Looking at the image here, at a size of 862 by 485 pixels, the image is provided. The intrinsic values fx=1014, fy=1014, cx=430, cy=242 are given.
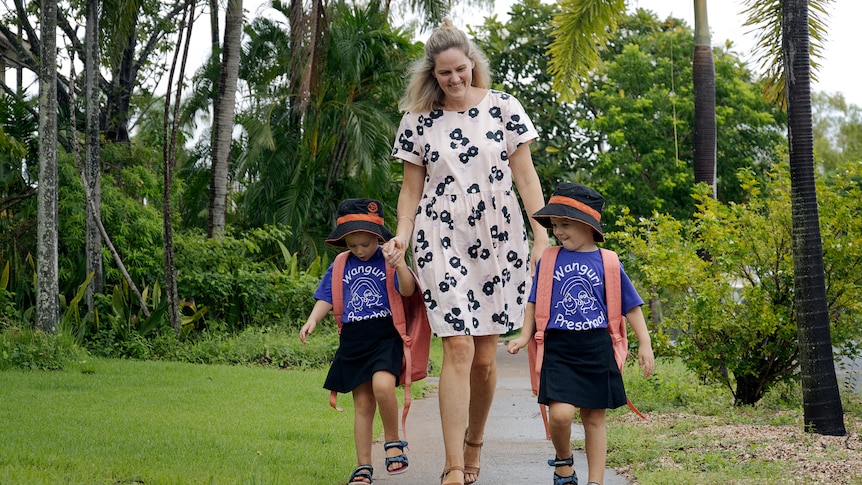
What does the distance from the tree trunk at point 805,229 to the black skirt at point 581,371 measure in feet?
9.30

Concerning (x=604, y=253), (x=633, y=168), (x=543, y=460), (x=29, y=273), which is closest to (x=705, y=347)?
(x=543, y=460)

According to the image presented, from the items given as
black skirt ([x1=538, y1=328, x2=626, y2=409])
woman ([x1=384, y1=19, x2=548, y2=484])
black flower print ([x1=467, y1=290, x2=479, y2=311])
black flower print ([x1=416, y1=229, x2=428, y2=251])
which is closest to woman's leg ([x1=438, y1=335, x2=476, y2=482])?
woman ([x1=384, y1=19, x2=548, y2=484])

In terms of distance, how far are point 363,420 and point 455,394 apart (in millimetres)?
550

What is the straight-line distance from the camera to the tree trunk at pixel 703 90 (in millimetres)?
11133

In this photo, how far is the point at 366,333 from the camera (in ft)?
16.4

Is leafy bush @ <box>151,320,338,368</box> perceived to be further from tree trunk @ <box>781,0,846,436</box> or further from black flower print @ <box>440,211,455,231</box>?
black flower print @ <box>440,211,455,231</box>

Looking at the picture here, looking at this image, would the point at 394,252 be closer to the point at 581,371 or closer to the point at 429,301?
the point at 429,301

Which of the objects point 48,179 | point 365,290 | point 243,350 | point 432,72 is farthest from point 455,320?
point 243,350

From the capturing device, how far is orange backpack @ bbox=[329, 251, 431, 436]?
495 centimetres

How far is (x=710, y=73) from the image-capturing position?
11.4 meters

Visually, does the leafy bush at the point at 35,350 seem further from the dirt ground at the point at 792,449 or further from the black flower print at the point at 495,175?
the black flower print at the point at 495,175

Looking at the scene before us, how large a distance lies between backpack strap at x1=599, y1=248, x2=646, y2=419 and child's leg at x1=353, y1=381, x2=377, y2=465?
1.22 metres

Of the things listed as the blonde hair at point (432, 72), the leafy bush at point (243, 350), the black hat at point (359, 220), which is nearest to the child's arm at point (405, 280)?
the black hat at point (359, 220)

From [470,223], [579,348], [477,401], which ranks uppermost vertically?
[470,223]
